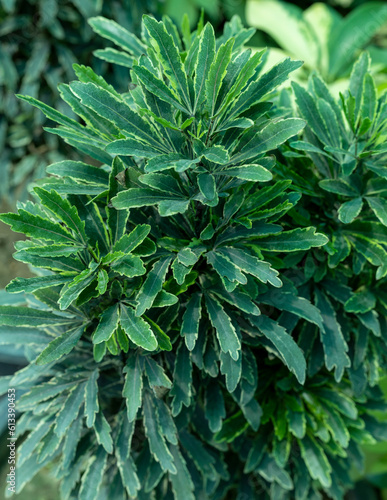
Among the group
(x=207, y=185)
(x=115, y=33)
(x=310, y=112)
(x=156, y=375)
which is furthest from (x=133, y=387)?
(x=115, y=33)

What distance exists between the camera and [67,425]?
0.81m

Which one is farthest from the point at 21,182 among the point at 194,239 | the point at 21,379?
the point at 194,239

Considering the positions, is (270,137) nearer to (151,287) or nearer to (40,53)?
(151,287)

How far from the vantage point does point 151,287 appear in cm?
71

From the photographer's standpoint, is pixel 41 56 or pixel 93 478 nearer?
pixel 93 478

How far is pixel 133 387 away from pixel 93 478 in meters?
0.26

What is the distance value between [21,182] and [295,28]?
1629 mm

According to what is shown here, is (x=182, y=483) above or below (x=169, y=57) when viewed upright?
below

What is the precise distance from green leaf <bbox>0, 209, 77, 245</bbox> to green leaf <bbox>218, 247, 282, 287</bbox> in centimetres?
25

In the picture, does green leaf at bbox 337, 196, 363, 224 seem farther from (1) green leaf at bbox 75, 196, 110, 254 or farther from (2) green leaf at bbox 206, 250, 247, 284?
(1) green leaf at bbox 75, 196, 110, 254

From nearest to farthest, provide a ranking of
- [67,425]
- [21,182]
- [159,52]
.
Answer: [159,52], [67,425], [21,182]

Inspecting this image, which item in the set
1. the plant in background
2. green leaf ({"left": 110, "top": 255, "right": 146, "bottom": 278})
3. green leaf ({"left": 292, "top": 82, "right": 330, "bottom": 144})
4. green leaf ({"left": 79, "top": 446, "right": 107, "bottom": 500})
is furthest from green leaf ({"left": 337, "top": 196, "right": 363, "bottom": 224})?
the plant in background

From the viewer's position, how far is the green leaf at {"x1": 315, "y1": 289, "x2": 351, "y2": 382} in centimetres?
85

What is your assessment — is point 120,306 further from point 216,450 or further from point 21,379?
point 216,450
